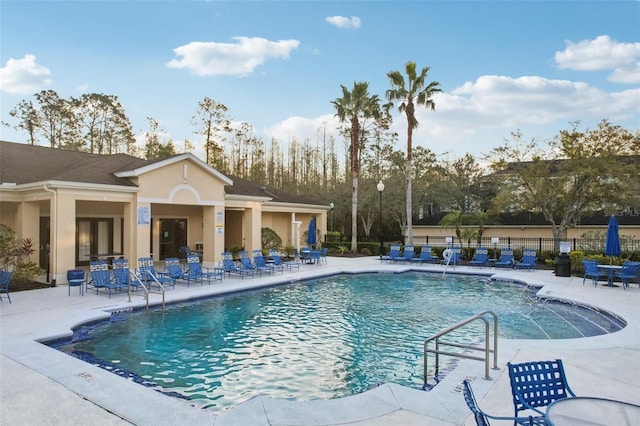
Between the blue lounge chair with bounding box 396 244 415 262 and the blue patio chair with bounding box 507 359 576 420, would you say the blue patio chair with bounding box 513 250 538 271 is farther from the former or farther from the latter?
the blue patio chair with bounding box 507 359 576 420

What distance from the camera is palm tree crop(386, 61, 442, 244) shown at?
26438 mm

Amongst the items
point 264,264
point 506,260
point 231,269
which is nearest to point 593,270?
point 506,260

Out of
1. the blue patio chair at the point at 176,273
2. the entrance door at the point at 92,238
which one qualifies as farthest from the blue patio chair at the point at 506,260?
the entrance door at the point at 92,238

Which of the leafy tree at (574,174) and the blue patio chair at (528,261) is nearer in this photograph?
the blue patio chair at (528,261)

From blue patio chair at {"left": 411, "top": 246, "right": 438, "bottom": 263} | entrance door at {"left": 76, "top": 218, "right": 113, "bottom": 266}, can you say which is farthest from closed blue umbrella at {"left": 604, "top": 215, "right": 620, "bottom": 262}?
entrance door at {"left": 76, "top": 218, "right": 113, "bottom": 266}

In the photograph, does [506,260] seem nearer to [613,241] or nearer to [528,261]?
[528,261]

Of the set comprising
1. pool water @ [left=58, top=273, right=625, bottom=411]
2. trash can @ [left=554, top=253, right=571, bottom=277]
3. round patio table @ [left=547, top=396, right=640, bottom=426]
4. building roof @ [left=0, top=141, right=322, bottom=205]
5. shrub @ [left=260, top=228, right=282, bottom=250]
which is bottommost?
pool water @ [left=58, top=273, right=625, bottom=411]

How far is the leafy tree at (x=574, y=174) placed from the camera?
2180cm

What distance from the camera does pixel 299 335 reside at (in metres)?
9.73

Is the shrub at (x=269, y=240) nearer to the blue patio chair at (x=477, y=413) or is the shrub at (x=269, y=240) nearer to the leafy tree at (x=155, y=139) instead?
the blue patio chair at (x=477, y=413)

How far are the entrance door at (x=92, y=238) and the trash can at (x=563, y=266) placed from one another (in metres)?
20.8

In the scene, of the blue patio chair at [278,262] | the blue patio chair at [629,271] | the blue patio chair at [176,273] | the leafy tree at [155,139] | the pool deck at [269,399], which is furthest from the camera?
the leafy tree at [155,139]

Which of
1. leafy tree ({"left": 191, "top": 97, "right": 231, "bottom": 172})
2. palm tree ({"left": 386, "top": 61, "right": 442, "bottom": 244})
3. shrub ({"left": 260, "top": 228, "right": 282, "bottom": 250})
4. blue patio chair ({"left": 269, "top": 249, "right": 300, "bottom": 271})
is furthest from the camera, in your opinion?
leafy tree ({"left": 191, "top": 97, "right": 231, "bottom": 172})

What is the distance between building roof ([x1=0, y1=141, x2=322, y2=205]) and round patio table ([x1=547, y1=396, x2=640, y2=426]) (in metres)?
16.6
